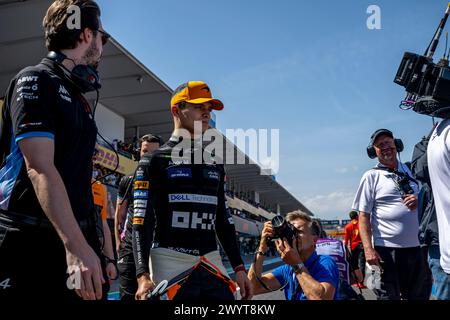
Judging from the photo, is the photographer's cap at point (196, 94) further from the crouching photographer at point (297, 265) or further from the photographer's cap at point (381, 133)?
the photographer's cap at point (381, 133)

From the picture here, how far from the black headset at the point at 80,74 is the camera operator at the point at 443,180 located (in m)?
1.70

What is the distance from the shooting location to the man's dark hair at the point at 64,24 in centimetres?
180

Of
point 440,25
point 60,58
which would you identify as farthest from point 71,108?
point 440,25

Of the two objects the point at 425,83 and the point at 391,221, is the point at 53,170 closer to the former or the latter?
the point at 425,83

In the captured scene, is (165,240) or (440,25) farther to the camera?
(440,25)

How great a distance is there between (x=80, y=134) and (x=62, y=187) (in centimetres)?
36

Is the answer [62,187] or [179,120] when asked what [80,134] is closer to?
[62,187]

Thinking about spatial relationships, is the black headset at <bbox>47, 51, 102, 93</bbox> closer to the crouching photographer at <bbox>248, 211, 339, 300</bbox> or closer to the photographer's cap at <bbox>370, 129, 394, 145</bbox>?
the crouching photographer at <bbox>248, 211, 339, 300</bbox>

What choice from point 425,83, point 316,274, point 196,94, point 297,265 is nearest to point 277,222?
point 297,265

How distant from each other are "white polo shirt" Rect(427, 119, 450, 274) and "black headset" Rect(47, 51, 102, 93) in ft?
5.57

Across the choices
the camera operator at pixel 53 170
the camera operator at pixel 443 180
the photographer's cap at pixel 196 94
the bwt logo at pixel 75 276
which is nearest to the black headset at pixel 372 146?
the camera operator at pixel 443 180

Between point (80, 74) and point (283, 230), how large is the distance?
161 centimetres

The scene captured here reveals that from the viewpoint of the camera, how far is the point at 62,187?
4.75ft

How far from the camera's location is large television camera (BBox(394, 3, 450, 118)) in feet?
8.07
